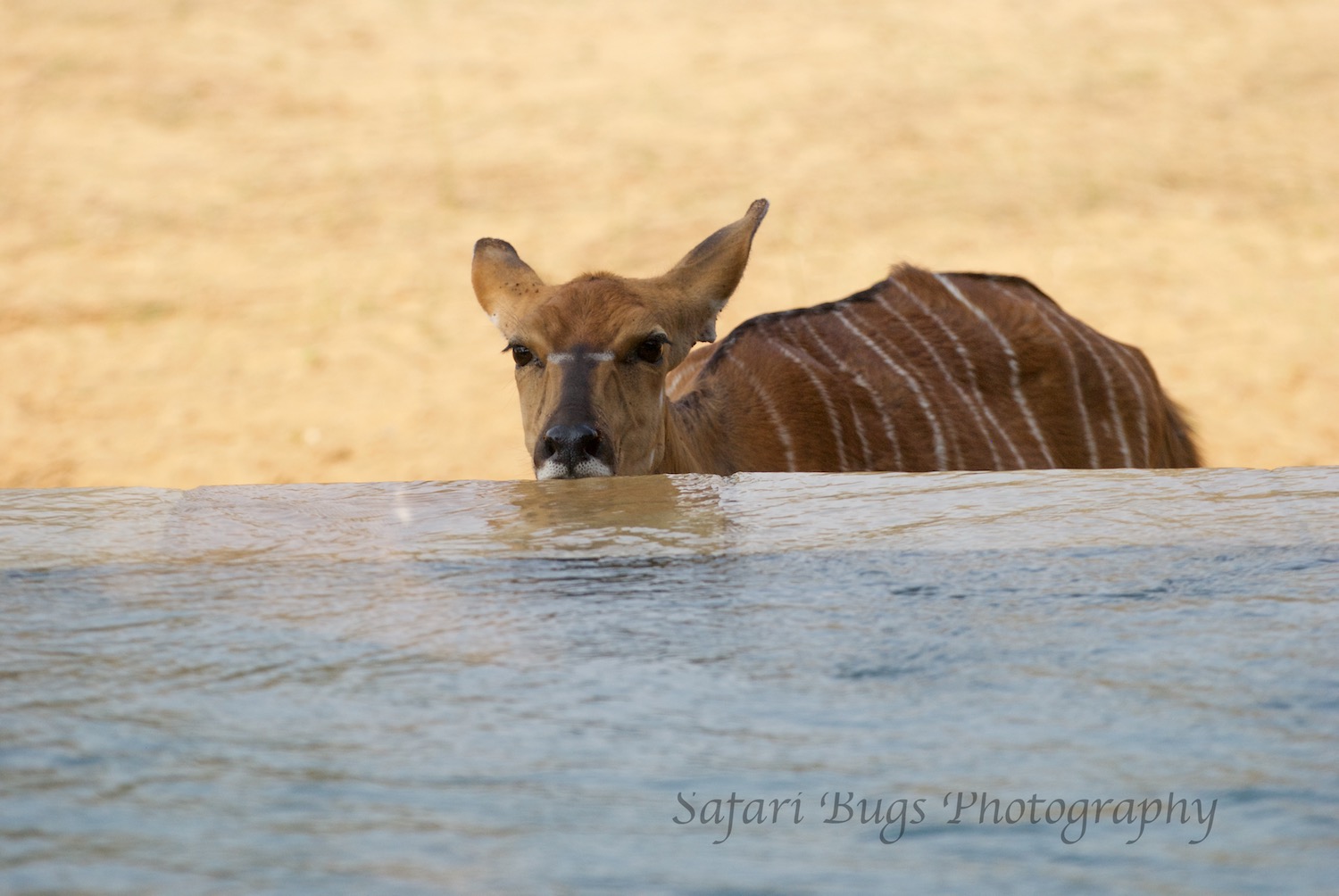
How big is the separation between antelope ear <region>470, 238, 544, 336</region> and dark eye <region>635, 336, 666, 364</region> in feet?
1.18

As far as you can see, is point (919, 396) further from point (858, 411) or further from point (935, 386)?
point (858, 411)

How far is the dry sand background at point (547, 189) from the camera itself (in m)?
7.72

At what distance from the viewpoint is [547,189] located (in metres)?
10.2

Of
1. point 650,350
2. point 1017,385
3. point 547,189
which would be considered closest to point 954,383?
point 1017,385

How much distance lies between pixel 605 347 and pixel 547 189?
6418 millimetres

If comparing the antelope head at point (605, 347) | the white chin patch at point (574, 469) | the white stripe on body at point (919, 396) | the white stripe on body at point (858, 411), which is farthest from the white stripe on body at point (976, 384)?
the white chin patch at point (574, 469)

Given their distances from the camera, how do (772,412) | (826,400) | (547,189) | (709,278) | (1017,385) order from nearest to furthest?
1. (709,278)
2. (772,412)
3. (826,400)
4. (1017,385)
5. (547,189)

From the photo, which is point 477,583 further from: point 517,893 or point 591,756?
point 517,893

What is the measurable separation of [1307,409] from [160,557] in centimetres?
663

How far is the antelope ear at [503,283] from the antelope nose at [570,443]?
0.57 metres

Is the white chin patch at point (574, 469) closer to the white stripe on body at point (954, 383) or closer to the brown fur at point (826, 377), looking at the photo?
the brown fur at point (826, 377)

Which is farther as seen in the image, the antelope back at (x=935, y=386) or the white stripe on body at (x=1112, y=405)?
the white stripe on body at (x=1112, y=405)

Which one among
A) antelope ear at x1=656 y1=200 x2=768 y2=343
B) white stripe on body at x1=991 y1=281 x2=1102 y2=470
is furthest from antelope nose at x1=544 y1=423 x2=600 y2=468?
white stripe on body at x1=991 y1=281 x2=1102 y2=470

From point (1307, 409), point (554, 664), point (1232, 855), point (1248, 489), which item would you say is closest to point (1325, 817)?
point (1232, 855)
